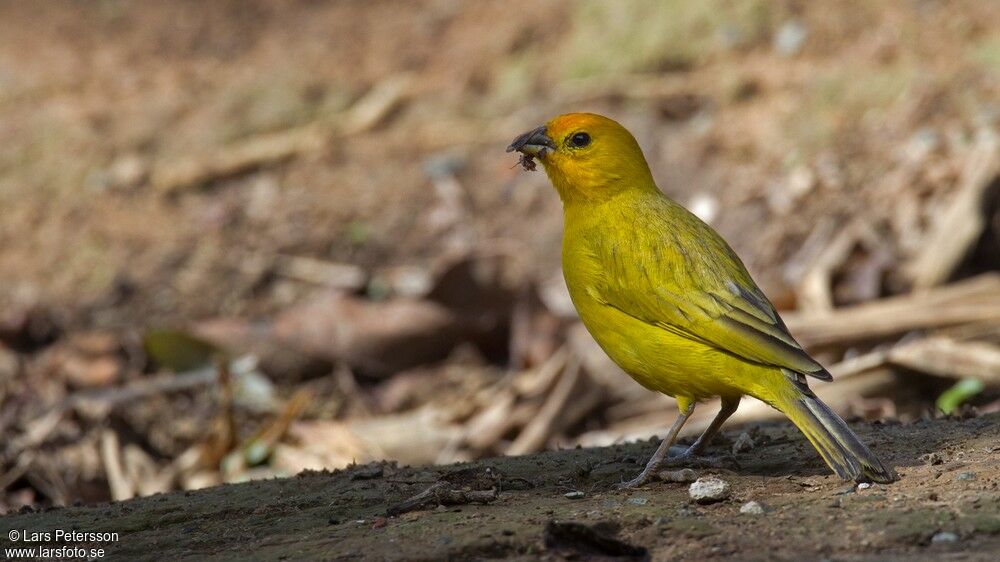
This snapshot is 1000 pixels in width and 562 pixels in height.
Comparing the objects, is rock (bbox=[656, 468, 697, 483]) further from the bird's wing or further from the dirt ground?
the bird's wing

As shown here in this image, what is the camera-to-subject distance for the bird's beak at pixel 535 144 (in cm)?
467

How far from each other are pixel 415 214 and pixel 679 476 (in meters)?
5.49

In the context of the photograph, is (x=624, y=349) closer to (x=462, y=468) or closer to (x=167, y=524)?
(x=462, y=468)

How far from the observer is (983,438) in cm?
416

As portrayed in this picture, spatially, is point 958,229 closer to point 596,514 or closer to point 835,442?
point 835,442

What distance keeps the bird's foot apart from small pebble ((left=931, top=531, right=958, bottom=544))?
1.15 metres

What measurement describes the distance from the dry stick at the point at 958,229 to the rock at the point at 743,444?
3.08 metres

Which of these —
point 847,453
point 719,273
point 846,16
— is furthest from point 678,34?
point 847,453

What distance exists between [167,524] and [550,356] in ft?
11.9

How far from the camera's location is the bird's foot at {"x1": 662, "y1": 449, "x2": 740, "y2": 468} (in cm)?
418

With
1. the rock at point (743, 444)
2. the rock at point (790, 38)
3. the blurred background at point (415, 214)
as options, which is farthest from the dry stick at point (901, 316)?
the rock at point (790, 38)

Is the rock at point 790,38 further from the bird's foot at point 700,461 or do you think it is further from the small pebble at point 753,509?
the small pebble at point 753,509

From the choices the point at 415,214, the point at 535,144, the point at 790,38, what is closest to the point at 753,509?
the point at 535,144

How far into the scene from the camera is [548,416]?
6.43 m
